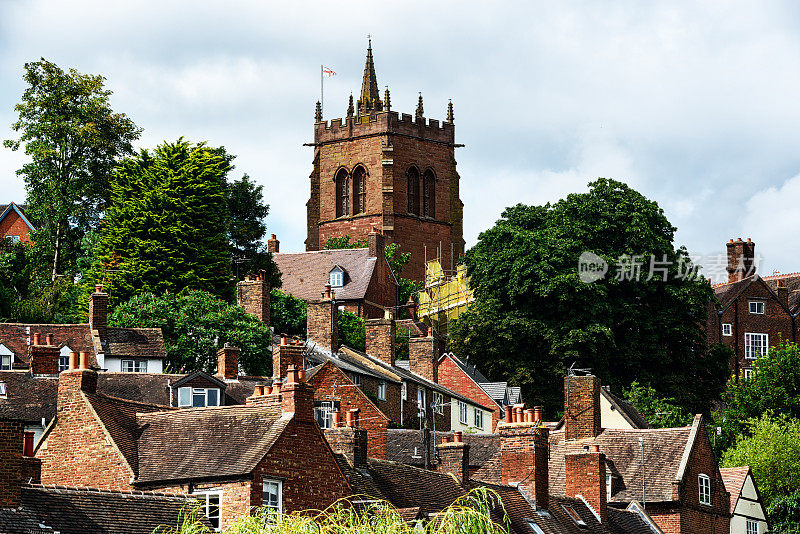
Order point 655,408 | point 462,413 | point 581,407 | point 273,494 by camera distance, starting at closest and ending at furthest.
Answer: point 273,494 → point 581,407 → point 655,408 → point 462,413

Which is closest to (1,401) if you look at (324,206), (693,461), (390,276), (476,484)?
(476,484)

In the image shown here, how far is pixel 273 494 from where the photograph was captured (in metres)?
32.6

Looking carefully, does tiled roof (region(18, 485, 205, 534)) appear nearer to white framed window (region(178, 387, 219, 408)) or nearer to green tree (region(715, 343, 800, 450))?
white framed window (region(178, 387, 219, 408))

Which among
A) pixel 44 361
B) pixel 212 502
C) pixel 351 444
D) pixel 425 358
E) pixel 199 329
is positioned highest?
pixel 199 329

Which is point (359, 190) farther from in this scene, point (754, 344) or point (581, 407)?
point (581, 407)

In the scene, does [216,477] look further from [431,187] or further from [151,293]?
[431,187]

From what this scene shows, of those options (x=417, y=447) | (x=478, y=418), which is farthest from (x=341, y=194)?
(x=417, y=447)

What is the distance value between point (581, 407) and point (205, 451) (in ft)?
69.4

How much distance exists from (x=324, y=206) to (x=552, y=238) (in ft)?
144

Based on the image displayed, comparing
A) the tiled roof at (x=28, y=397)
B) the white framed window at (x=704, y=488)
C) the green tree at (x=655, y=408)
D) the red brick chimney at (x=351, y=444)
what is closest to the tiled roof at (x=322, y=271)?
the green tree at (x=655, y=408)

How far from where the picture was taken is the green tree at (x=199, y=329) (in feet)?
213

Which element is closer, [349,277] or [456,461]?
[456,461]

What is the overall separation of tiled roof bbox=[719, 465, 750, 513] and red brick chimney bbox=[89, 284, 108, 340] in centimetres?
2576

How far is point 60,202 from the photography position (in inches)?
3223
